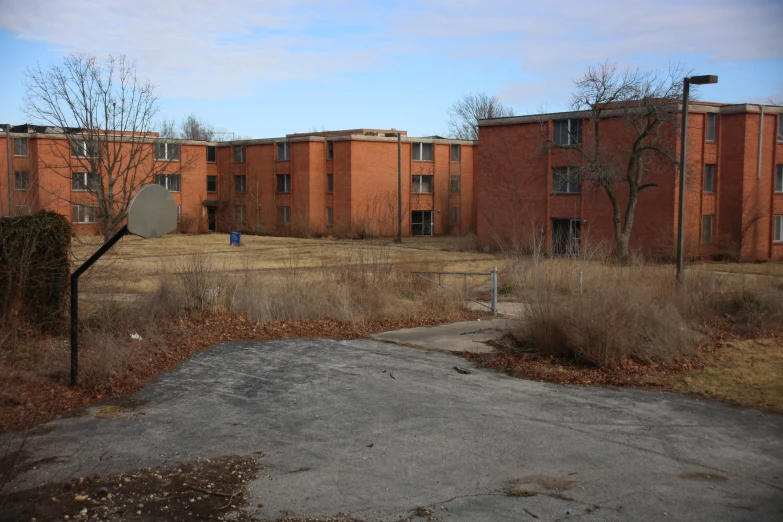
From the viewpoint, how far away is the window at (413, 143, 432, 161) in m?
59.2

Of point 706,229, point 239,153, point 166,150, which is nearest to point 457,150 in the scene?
point 239,153

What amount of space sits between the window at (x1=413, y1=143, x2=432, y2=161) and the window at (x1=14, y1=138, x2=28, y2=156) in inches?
1140

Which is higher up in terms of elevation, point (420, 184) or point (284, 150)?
point (284, 150)

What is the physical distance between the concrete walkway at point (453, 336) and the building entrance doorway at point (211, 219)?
5080 centimetres

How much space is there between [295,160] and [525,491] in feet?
176

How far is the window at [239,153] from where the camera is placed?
62656mm

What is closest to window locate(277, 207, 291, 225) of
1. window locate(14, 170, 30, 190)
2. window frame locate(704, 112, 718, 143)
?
window locate(14, 170, 30, 190)

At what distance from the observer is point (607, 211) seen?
39094 millimetres

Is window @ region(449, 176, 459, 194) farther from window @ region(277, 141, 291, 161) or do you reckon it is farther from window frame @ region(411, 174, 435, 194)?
window @ region(277, 141, 291, 161)

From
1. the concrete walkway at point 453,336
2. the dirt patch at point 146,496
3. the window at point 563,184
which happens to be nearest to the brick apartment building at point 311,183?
the window at point 563,184

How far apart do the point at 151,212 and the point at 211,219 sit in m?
56.3

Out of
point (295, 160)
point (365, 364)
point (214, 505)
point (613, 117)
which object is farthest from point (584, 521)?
point (295, 160)

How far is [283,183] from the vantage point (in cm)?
6009

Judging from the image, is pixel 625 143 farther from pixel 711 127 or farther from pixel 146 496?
pixel 146 496
